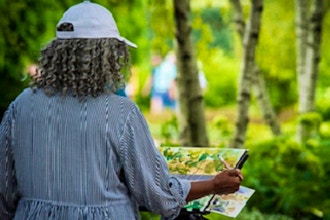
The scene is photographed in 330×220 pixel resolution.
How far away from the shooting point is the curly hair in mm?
2795

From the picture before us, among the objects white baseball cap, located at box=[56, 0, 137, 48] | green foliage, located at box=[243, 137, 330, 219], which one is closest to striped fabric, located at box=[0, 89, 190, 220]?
white baseball cap, located at box=[56, 0, 137, 48]

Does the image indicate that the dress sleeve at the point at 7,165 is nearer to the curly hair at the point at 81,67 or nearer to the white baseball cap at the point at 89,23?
the curly hair at the point at 81,67

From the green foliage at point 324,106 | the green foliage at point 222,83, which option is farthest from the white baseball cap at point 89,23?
the green foliage at point 222,83

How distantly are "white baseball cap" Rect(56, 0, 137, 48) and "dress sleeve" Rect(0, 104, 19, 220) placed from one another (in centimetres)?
33

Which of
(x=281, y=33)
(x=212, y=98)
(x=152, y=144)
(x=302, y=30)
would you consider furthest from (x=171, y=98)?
(x=152, y=144)

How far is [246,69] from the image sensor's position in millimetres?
6828

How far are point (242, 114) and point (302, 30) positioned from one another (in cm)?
200

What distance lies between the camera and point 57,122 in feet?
9.27

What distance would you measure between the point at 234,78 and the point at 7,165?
1462 centimetres

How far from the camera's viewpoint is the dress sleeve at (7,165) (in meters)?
2.93

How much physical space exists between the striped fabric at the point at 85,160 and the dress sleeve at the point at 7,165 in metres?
0.04

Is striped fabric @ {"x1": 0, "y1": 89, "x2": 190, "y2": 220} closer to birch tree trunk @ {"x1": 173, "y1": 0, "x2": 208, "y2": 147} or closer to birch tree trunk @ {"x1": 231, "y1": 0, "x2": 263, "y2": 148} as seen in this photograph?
birch tree trunk @ {"x1": 173, "y1": 0, "x2": 208, "y2": 147}

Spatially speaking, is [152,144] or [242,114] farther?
[242,114]

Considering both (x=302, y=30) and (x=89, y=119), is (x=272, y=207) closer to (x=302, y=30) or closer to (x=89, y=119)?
(x=302, y=30)
